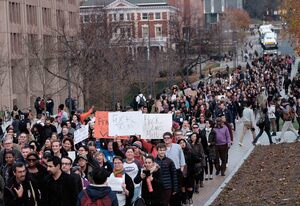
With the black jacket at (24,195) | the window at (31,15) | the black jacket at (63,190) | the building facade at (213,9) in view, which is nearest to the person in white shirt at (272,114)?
the black jacket at (24,195)

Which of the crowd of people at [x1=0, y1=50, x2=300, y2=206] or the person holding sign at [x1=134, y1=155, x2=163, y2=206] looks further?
the person holding sign at [x1=134, y1=155, x2=163, y2=206]

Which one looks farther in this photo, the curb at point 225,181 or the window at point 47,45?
the window at point 47,45

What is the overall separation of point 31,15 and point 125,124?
157 feet

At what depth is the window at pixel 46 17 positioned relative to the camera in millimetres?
69194

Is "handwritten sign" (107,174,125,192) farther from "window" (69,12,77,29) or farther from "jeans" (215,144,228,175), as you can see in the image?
"window" (69,12,77,29)

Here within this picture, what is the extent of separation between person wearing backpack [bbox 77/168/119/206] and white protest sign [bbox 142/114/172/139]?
31.4ft

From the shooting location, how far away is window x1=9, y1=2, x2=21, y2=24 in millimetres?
63869

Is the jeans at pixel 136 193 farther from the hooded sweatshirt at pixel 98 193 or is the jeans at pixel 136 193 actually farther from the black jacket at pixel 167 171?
the hooded sweatshirt at pixel 98 193

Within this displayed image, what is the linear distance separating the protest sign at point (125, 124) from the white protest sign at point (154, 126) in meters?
0.14

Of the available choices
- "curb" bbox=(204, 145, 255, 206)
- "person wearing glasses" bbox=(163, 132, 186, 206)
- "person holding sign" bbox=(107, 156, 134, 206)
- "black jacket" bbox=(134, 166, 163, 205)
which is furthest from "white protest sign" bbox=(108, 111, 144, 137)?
"person holding sign" bbox=(107, 156, 134, 206)

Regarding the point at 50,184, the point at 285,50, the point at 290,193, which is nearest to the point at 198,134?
the point at 290,193

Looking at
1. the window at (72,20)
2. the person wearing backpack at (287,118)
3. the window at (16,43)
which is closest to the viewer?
the person wearing backpack at (287,118)

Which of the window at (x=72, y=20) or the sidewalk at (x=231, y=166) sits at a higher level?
the window at (x=72, y=20)

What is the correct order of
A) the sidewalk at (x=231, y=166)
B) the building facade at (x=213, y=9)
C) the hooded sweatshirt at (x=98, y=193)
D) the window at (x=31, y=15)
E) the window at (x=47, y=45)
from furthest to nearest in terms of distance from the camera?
1. the building facade at (x=213, y=9)
2. the window at (x=31, y=15)
3. the window at (x=47, y=45)
4. the sidewalk at (x=231, y=166)
5. the hooded sweatshirt at (x=98, y=193)
